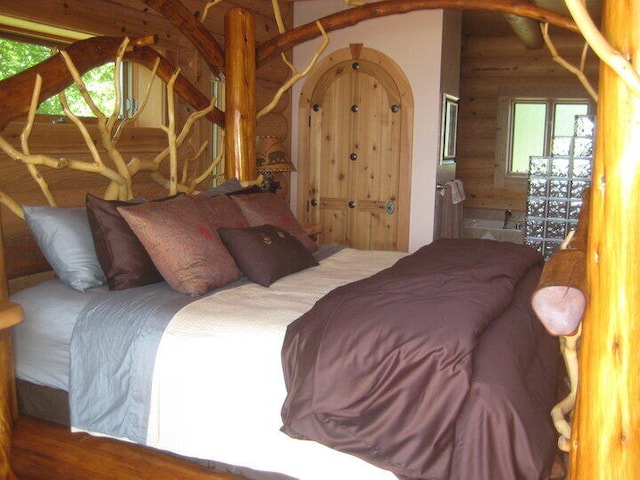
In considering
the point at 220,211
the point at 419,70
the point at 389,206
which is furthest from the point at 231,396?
the point at 419,70

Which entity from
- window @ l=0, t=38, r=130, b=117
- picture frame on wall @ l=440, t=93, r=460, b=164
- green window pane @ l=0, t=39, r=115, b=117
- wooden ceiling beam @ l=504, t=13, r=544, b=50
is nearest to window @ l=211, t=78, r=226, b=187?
window @ l=0, t=38, r=130, b=117

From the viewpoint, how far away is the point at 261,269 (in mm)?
2969

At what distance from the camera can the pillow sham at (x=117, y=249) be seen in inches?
109

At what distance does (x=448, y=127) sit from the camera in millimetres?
5582

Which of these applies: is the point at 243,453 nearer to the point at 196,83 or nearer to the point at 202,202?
the point at 202,202

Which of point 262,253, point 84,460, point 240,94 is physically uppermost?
point 240,94

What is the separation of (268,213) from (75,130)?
114 centimetres

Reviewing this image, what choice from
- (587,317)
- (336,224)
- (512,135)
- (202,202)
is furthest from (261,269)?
(512,135)

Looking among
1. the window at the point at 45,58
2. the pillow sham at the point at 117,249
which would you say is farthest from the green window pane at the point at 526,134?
the pillow sham at the point at 117,249

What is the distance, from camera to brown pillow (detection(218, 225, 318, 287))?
297 centimetres

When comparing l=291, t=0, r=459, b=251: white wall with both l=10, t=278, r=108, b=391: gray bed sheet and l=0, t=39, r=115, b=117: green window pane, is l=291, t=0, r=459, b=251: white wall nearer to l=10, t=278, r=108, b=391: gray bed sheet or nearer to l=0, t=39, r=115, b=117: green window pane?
l=0, t=39, r=115, b=117: green window pane

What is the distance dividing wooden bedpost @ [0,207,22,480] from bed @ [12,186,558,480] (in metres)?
0.16

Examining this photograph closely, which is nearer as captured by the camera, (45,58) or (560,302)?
(560,302)

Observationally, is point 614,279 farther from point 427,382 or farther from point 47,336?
point 47,336
